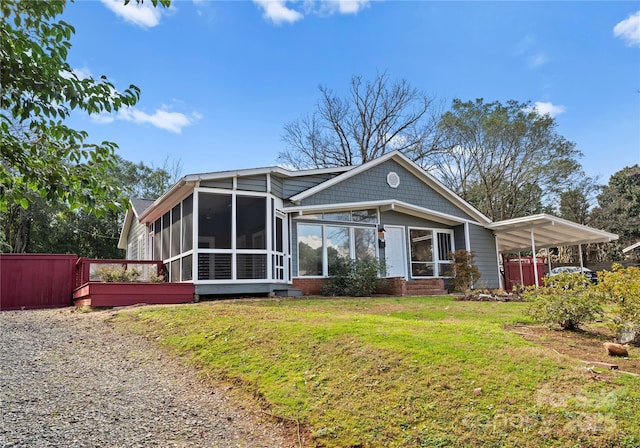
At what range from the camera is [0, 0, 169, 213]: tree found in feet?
10.5

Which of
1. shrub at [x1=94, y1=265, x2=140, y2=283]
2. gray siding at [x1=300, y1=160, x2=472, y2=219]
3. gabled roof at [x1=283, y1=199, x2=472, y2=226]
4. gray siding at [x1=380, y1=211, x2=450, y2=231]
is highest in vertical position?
gray siding at [x1=300, y1=160, x2=472, y2=219]

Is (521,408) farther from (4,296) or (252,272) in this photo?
(4,296)

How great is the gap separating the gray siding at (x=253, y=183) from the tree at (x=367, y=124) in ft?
62.6

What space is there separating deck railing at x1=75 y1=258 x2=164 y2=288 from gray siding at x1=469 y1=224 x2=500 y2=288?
11.9 meters

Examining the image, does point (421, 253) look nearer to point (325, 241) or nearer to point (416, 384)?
point (325, 241)

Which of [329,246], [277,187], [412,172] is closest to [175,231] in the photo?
[277,187]

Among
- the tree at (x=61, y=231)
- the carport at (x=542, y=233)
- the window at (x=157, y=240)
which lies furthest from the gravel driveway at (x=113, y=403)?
the tree at (x=61, y=231)

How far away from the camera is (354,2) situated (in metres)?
11.8

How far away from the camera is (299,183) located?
1395cm

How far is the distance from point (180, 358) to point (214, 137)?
1404 cm

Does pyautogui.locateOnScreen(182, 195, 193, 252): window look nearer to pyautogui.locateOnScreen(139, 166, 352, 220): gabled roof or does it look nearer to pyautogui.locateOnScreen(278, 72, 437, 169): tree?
pyautogui.locateOnScreen(139, 166, 352, 220): gabled roof

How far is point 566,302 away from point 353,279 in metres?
8.07

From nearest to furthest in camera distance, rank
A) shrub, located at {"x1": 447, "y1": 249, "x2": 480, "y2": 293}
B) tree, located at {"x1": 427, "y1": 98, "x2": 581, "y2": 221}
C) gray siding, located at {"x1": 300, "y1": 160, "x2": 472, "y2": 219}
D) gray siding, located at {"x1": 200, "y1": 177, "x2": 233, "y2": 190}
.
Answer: gray siding, located at {"x1": 200, "y1": 177, "x2": 233, "y2": 190}, gray siding, located at {"x1": 300, "y1": 160, "x2": 472, "y2": 219}, shrub, located at {"x1": 447, "y1": 249, "x2": 480, "y2": 293}, tree, located at {"x1": 427, "y1": 98, "x2": 581, "y2": 221}

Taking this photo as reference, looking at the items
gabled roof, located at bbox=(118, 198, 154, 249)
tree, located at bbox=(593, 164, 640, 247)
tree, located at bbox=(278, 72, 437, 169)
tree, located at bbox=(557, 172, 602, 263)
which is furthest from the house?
tree, located at bbox=(593, 164, 640, 247)
